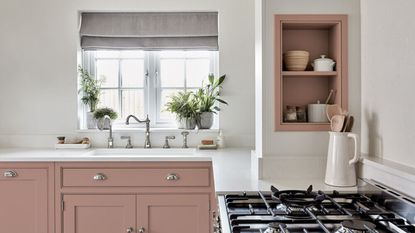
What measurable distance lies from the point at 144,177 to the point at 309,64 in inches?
51.3

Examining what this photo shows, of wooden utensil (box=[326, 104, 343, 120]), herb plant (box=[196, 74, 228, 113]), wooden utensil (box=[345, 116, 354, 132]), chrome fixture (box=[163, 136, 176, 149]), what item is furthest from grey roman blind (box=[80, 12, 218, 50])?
wooden utensil (box=[345, 116, 354, 132])

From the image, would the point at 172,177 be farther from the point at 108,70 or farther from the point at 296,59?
the point at 108,70

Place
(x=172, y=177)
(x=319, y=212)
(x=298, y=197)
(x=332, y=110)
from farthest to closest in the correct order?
1. (x=172, y=177)
2. (x=332, y=110)
3. (x=298, y=197)
4. (x=319, y=212)

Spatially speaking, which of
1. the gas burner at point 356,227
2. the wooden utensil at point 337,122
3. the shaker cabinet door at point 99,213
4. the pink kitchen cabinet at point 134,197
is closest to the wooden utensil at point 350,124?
the wooden utensil at point 337,122

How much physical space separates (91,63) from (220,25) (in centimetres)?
121

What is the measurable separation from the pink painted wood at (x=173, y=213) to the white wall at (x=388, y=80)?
1163 millimetres

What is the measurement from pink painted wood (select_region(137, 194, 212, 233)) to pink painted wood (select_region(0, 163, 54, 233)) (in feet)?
2.08

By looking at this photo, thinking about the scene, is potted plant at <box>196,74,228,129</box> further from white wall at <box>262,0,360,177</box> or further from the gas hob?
the gas hob

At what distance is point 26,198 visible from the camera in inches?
94.6

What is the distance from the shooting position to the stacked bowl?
171 cm

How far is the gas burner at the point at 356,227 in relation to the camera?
94cm

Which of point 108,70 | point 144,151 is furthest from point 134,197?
point 108,70

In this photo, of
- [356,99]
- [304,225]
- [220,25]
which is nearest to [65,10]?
[220,25]

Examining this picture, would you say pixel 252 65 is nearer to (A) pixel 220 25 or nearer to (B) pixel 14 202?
(A) pixel 220 25
